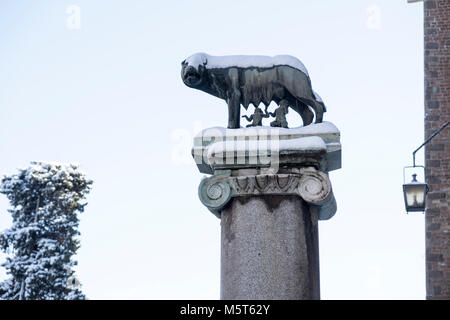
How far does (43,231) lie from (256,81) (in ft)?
55.6

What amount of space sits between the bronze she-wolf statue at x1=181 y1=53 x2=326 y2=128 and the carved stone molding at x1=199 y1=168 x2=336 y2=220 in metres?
0.57

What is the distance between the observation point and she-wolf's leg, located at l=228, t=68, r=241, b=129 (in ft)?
25.1

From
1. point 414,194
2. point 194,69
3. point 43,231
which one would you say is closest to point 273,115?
point 194,69

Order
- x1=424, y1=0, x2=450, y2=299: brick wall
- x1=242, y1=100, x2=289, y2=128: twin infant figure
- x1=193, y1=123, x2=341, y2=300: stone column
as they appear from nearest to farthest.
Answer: x1=193, y1=123, x2=341, y2=300: stone column
x1=242, y1=100, x2=289, y2=128: twin infant figure
x1=424, y1=0, x2=450, y2=299: brick wall

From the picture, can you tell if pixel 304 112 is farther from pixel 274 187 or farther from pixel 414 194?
pixel 414 194

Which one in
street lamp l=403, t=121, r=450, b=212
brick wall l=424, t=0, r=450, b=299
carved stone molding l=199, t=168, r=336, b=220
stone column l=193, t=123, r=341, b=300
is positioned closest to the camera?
stone column l=193, t=123, r=341, b=300

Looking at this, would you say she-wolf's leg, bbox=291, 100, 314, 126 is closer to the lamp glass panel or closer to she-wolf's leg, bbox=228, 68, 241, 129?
she-wolf's leg, bbox=228, 68, 241, 129

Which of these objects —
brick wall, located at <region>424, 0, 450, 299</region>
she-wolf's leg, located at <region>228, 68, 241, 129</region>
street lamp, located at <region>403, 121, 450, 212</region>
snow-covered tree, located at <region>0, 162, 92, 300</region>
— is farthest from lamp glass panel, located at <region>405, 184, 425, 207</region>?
snow-covered tree, located at <region>0, 162, 92, 300</region>

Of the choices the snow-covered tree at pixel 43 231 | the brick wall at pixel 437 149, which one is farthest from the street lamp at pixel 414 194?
the snow-covered tree at pixel 43 231

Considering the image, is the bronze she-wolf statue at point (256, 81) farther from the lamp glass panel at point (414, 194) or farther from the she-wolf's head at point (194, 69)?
the lamp glass panel at point (414, 194)

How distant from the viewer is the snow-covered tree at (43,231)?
76.7ft

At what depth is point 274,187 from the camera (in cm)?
721

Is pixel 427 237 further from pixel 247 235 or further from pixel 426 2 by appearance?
pixel 247 235

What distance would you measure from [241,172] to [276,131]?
1.37ft
